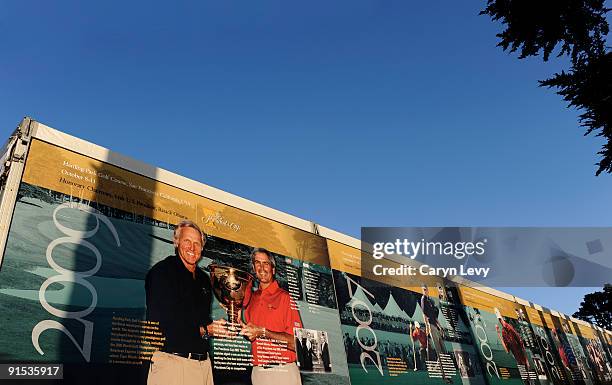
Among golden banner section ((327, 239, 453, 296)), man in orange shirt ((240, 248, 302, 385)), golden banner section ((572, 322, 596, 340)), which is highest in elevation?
golden banner section ((327, 239, 453, 296))

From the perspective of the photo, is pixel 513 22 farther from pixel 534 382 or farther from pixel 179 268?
pixel 534 382

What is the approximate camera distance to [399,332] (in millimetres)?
13094

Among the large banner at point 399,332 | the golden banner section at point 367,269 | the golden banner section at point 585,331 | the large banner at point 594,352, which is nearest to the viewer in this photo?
the large banner at point 399,332

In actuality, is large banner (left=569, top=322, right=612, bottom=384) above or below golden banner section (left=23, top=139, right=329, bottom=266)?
below

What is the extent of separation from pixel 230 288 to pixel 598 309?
47.4m

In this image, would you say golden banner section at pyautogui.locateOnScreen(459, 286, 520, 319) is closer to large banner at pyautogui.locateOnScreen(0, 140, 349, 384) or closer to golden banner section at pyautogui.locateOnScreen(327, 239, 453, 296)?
golden banner section at pyautogui.locateOnScreen(327, 239, 453, 296)

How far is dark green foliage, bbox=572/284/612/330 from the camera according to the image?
42956mm

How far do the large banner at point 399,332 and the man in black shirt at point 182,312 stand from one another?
4295 millimetres

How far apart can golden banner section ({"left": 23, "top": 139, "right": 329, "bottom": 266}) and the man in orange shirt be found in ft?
2.13

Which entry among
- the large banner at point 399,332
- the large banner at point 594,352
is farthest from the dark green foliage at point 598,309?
the large banner at point 399,332

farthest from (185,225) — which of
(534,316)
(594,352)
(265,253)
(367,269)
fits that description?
(594,352)

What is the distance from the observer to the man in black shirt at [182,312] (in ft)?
23.3

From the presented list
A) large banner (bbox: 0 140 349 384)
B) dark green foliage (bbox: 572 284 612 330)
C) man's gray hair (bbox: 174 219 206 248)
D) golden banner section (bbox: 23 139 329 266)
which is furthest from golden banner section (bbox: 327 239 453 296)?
dark green foliage (bbox: 572 284 612 330)

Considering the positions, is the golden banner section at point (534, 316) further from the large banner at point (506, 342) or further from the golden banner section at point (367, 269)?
the golden banner section at point (367, 269)
